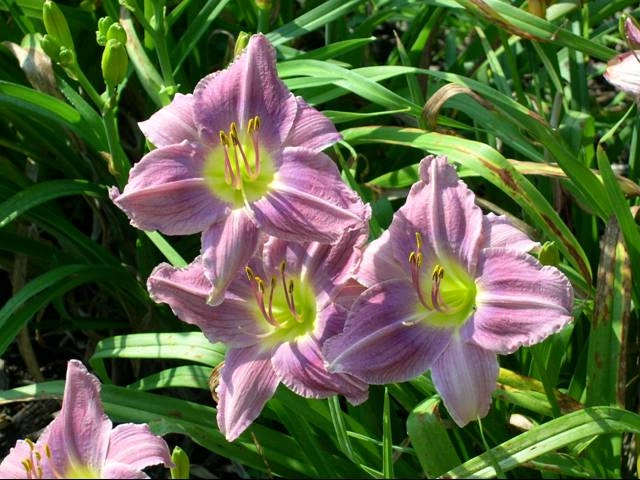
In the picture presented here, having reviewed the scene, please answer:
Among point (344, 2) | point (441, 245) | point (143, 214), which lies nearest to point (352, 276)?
point (441, 245)

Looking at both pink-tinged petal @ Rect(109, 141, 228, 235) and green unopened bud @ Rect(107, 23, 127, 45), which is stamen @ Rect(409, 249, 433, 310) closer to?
pink-tinged petal @ Rect(109, 141, 228, 235)

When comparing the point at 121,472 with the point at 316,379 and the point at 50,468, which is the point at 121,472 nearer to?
the point at 50,468

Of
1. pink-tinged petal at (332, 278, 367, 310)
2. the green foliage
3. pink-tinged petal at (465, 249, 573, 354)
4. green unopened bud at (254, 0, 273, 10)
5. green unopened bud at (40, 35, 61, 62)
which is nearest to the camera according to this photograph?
pink-tinged petal at (465, 249, 573, 354)

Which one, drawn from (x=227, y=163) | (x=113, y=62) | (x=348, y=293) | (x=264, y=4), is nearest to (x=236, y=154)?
(x=227, y=163)

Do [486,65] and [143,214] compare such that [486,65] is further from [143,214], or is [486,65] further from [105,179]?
[143,214]

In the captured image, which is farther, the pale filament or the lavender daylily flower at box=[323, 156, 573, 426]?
the pale filament

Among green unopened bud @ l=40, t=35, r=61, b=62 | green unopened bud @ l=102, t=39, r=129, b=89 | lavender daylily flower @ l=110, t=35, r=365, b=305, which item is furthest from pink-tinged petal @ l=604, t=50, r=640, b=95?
green unopened bud @ l=40, t=35, r=61, b=62

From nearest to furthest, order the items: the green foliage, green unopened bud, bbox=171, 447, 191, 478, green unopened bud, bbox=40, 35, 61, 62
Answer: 1. green unopened bud, bbox=171, 447, 191, 478
2. the green foliage
3. green unopened bud, bbox=40, 35, 61, 62
